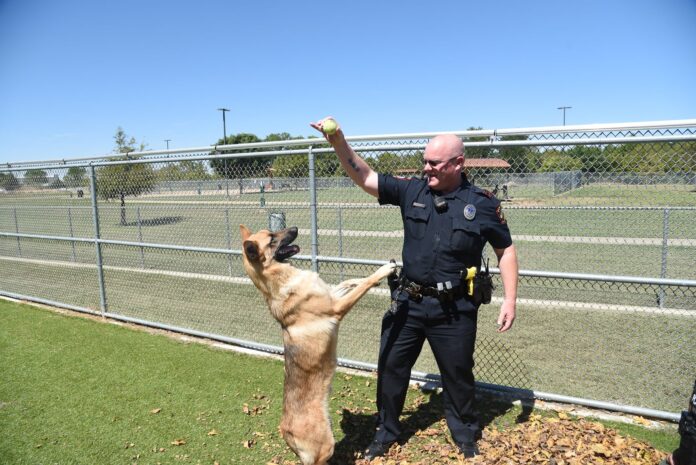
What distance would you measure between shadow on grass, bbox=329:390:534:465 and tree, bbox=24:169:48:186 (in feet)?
24.6

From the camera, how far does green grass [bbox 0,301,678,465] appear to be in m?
3.61

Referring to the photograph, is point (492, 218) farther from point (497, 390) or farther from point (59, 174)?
point (59, 174)

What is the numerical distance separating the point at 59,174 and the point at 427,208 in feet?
24.4

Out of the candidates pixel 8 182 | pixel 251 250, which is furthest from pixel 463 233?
pixel 8 182

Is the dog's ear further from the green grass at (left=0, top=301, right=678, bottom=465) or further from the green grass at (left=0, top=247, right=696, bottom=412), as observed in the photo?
the green grass at (left=0, top=247, right=696, bottom=412)

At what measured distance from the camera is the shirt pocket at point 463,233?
10.0 feet

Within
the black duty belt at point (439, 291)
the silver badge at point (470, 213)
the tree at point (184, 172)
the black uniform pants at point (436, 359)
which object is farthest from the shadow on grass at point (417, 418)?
the tree at point (184, 172)

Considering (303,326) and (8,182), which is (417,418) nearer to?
(303,326)

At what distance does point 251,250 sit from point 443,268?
1.48 m

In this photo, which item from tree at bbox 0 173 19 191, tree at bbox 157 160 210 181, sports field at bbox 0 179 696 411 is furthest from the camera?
tree at bbox 0 173 19 191

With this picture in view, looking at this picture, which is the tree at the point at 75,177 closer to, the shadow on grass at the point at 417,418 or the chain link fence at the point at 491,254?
the chain link fence at the point at 491,254

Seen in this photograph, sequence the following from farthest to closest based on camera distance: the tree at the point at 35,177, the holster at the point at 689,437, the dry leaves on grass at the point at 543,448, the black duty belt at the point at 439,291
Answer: the tree at the point at 35,177, the dry leaves on grass at the point at 543,448, the black duty belt at the point at 439,291, the holster at the point at 689,437

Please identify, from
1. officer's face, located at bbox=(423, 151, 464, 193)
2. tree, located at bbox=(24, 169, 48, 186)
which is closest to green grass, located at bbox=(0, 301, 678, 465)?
officer's face, located at bbox=(423, 151, 464, 193)

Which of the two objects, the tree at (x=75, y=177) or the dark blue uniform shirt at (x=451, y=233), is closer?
the dark blue uniform shirt at (x=451, y=233)
